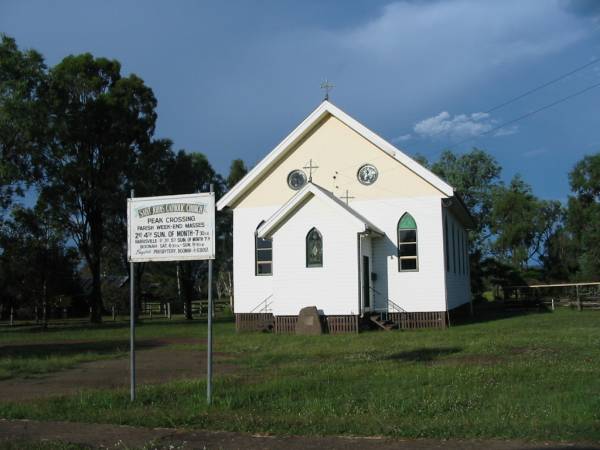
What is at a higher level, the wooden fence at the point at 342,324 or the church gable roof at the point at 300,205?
the church gable roof at the point at 300,205

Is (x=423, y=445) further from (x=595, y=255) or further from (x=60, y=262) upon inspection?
(x=595, y=255)

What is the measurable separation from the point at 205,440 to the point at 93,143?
116ft

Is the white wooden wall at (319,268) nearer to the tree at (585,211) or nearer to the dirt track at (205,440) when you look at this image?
the dirt track at (205,440)

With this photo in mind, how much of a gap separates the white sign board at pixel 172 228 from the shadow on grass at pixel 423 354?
6073 millimetres

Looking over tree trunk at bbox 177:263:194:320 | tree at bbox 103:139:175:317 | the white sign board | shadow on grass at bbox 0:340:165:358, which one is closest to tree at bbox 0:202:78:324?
tree at bbox 103:139:175:317

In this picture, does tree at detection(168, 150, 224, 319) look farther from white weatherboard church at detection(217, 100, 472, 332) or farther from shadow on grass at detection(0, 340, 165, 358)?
shadow on grass at detection(0, 340, 165, 358)

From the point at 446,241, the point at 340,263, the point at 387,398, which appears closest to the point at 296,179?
the point at 340,263

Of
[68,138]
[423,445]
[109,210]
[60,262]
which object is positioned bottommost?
[423,445]

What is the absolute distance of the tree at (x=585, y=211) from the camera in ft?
196

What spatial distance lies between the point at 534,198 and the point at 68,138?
158 feet

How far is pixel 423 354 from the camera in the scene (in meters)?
15.7

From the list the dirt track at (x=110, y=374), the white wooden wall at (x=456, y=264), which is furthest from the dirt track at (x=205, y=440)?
the white wooden wall at (x=456, y=264)

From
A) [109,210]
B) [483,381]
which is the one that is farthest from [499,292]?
[483,381]

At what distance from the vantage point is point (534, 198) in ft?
228
